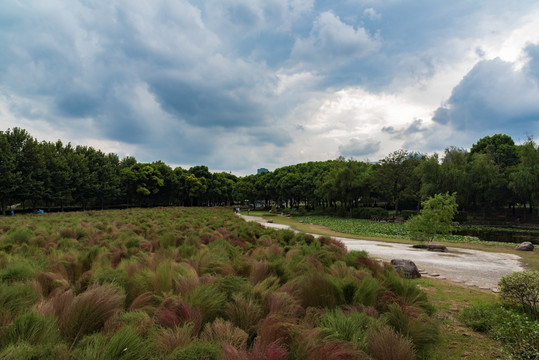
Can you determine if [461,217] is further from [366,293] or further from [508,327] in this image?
[366,293]

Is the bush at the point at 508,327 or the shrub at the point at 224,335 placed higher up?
the shrub at the point at 224,335

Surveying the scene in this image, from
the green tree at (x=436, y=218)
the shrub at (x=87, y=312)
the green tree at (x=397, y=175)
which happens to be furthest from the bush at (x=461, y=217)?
the shrub at (x=87, y=312)

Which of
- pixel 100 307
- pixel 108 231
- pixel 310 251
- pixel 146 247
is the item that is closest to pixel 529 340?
pixel 310 251

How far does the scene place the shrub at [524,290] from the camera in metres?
5.43

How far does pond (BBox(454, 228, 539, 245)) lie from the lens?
1125 inches

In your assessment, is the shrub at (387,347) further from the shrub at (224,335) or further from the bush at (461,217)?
the bush at (461,217)

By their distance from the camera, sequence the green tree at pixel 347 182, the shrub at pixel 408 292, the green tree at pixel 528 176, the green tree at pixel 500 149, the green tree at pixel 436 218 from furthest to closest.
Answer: the green tree at pixel 500 149 → the green tree at pixel 347 182 → the green tree at pixel 528 176 → the green tree at pixel 436 218 → the shrub at pixel 408 292

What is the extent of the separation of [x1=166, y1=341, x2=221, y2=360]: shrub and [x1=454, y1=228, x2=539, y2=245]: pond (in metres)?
34.7

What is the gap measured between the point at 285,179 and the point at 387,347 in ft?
214

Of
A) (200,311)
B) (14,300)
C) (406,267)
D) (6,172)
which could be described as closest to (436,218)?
(406,267)

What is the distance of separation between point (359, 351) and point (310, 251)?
298 centimetres

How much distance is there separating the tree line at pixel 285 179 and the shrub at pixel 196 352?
40041 mm

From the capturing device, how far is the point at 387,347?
228 cm

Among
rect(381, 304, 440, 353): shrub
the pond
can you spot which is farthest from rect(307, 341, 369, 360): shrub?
the pond
